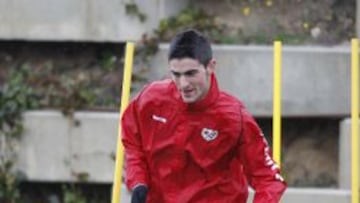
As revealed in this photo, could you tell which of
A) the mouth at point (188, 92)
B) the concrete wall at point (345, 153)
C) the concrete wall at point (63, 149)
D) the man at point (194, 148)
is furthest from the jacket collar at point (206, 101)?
the concrete wall at point (63, 149)

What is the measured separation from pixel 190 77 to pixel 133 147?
609 mm

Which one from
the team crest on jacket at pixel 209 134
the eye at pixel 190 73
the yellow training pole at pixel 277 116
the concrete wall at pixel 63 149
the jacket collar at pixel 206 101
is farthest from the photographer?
the concrete wall at pixel 63 149

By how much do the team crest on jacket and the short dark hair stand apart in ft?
1.33

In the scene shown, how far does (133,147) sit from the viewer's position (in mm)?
6371

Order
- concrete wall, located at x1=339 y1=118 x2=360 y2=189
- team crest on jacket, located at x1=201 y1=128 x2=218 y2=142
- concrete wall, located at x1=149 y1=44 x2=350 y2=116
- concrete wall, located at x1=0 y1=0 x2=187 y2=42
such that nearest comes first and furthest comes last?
team crest on jacket, located at x1=201 y1=128 x2=218 y2=142, concrete wall, located at x1=339 y1=118 x2=360 y2=189, concrete wall, located at x1=149 y1=44 x2=350 y2=116, concrete wall, located at x1=0 y1=0 x2=187 y2=42

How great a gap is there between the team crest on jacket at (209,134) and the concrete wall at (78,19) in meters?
3.75

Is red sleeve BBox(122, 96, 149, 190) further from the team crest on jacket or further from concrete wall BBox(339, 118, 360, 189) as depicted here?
concrete wall BBox(339, 118, 360, 189)

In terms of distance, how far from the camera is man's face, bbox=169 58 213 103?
5.94 meters

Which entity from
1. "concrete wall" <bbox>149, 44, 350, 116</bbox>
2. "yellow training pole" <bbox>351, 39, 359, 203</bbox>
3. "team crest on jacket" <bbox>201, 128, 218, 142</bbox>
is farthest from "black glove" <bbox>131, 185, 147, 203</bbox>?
"concrete wall" <bbox>149, 44, 350, 116</bbox>

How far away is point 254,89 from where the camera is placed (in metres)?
9.55

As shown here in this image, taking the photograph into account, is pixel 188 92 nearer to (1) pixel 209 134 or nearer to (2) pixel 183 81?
(2) pixel 183 81

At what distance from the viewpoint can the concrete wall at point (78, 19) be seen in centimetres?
997

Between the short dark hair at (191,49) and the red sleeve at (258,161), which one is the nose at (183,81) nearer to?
the short dark hair at (191,49)

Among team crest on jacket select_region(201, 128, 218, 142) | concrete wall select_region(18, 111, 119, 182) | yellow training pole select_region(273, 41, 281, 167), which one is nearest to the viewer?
team crest on jacket select_region(201, 128, 218, 142)
